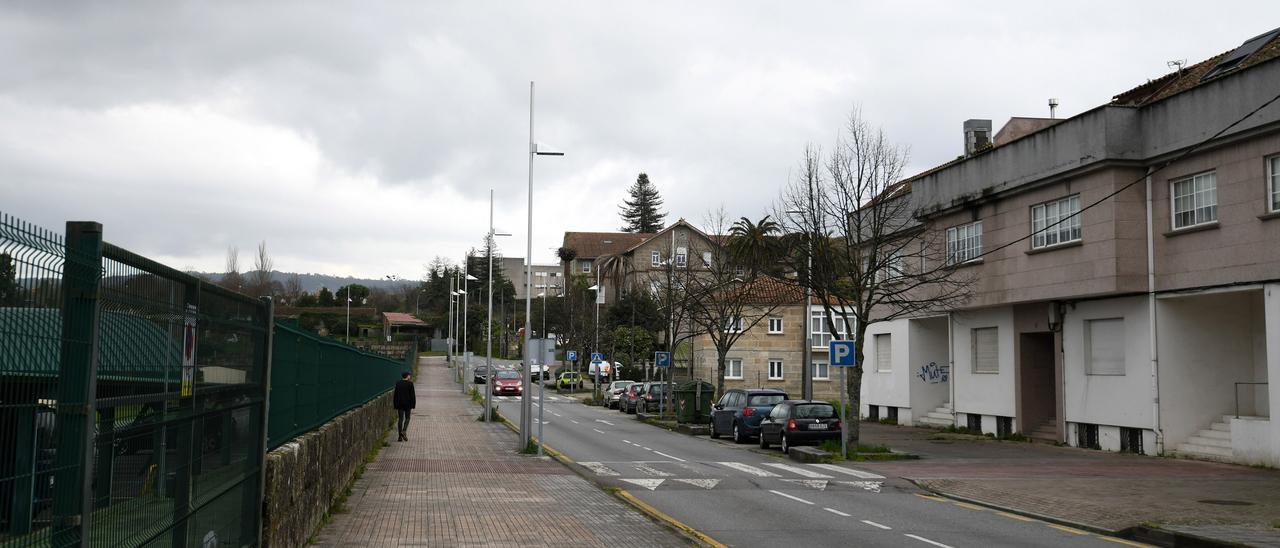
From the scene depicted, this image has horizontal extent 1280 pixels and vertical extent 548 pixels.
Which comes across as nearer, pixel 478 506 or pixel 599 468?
pixel 478 506

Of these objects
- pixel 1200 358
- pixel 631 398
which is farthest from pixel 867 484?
pixel 631 398

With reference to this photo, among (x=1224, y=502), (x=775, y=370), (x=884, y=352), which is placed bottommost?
(x=1224, y=502)

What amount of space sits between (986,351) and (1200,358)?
8.37 meters

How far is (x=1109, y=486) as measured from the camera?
17.6 m

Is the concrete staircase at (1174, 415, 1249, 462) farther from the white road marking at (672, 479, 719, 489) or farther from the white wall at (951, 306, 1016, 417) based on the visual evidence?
the white road marking at (672, 479, 719, 489)

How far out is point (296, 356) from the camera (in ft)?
34.9

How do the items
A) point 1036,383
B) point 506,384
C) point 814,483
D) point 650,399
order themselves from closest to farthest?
point 814,483, point 1036,383, point 650,399, point 506,384

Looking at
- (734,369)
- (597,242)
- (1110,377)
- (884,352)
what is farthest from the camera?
(597,242)

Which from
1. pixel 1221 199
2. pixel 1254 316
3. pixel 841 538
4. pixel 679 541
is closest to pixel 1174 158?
pixel 1221 199

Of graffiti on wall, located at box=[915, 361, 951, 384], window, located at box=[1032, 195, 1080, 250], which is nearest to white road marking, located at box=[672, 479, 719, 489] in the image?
window, located at box=[1032, 195, 1080, 250]

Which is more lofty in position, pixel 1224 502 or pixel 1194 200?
pixel 1194 200

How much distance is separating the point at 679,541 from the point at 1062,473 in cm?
1160

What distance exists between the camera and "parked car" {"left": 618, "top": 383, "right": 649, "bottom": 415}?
4601cm

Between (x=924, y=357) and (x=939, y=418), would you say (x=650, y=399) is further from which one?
(x=939, y=418)
